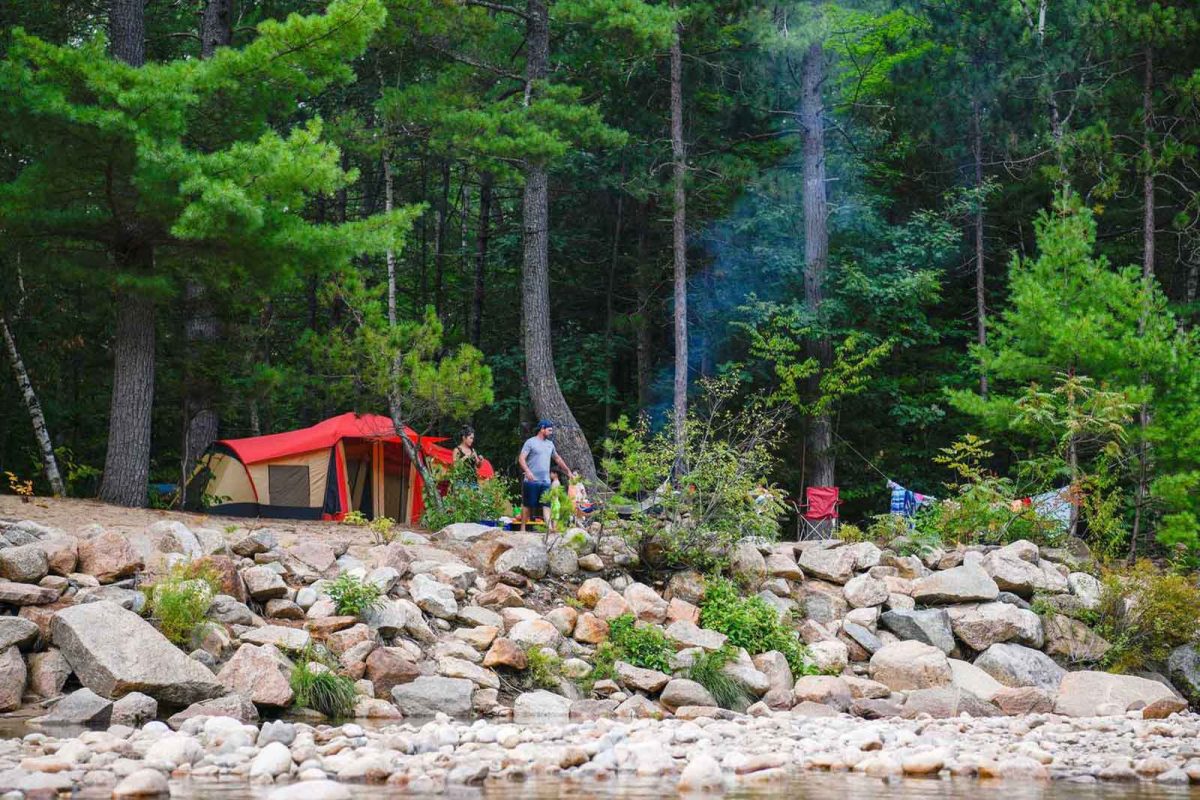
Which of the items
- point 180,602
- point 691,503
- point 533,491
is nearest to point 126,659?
point 180,602

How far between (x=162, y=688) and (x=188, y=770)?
5.07 feet

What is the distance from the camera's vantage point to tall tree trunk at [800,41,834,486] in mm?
17934

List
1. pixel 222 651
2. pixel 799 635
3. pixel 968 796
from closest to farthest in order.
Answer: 1. pixel 968 796
2. pixel 222 651
3. pixel 799 635

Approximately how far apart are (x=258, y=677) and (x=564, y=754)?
224cm

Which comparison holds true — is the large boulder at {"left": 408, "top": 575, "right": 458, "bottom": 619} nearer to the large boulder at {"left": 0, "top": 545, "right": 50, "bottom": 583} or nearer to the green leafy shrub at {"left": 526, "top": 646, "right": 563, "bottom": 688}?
the green leafy shrub at {"left": 526, "top": 646, "right": 563, "bottom": 688}

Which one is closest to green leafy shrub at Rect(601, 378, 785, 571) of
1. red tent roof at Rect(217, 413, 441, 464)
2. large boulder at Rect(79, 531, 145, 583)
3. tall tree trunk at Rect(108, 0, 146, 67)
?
large boulder at Rect(79, 531, 145, 583)

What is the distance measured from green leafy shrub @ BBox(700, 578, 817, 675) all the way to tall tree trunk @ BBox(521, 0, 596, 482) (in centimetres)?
649

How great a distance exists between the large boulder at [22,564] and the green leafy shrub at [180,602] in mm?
718

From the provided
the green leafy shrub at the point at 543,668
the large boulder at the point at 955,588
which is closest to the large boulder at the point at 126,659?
the green leafy shrub at the point at 543,668

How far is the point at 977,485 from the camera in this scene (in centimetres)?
1199

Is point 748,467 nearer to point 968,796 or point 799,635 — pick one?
point 799,635

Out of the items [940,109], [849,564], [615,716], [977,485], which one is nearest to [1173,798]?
[615,716]

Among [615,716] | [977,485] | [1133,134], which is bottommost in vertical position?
[615,716]

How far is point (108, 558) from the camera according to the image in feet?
26.5
